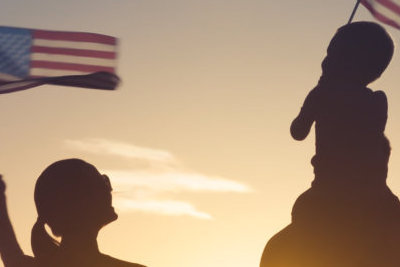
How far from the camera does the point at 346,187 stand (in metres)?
6.17

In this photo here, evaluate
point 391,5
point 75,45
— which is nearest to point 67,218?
point 391,5

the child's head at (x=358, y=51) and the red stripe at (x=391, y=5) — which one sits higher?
the red stripe at (x=391, y=5)

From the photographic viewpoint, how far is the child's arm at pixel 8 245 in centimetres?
494

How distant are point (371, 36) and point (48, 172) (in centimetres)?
249

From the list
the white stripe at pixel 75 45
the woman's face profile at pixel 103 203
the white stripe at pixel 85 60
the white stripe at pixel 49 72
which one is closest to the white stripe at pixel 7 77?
the white stripe at pixel 49 72

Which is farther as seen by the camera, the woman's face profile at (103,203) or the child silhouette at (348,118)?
the child silhouette at (348,118)

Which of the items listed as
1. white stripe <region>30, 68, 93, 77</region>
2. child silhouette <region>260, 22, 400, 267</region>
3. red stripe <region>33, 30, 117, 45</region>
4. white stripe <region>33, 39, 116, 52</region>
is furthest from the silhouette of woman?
red stripe <region>33, 30, 117, 45</region>

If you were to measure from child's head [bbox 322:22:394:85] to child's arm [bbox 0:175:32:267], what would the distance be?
244 cm

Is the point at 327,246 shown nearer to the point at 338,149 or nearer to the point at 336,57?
the point at 338,149

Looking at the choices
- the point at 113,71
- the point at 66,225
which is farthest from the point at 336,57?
the point at 113,71

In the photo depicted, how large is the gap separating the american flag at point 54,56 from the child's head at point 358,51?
161 inches

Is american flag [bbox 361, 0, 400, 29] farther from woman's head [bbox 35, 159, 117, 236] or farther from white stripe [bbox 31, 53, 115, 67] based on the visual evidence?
woman's head [bbox 35, 159, 117, 236]

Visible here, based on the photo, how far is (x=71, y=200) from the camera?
4.88 metres

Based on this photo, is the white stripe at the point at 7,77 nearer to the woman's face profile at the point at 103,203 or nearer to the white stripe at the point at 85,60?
the white stripe at the point at 85,60
